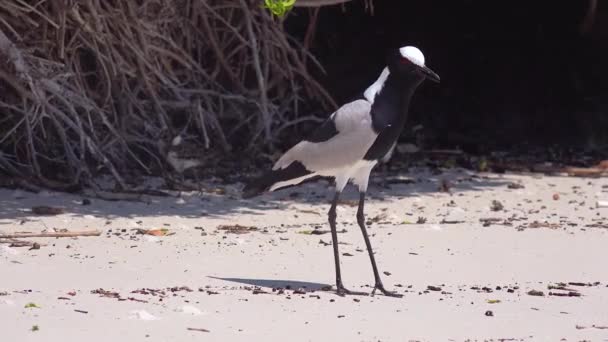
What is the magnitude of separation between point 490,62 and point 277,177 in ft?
17.9

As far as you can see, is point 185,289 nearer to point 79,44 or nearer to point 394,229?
point 394,229

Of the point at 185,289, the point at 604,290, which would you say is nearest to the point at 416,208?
the point at 604,290

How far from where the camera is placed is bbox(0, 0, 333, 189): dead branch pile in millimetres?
8109

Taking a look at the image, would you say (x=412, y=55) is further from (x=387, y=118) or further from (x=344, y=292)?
(x=344, y=292)

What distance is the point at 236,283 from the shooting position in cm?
562

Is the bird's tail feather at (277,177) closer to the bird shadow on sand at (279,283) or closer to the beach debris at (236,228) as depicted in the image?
the bird shadow on sand at (279,283)

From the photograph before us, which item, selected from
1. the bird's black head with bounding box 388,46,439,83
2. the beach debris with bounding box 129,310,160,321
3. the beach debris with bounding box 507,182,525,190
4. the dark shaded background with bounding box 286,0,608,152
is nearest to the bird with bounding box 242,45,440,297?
the bird's black head with bounding box 388,46,439,83

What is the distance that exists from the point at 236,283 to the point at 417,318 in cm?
93

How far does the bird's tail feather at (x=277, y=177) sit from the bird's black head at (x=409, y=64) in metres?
0.64

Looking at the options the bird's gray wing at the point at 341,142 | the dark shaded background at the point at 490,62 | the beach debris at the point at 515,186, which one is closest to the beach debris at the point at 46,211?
the bird's gray wing at the point at 341,142

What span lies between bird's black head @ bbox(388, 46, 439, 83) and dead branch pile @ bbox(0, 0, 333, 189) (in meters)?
2.60

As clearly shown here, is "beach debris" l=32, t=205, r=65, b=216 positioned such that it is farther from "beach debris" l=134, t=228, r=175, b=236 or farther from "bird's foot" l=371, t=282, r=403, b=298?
"bird's foot" l=371, t=282, r=403, b=298

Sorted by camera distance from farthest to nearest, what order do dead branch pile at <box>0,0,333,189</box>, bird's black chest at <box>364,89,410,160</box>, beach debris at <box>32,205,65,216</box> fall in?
dead branch pile at <box>0,0,333,189</box> < beach debris at <box>32,205,65,216</box> < bird's black chest at <box>364,89,410,160</box>

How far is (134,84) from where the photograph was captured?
9.04m
